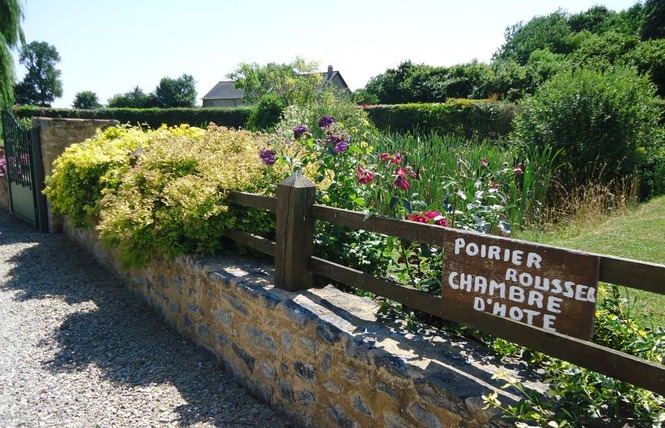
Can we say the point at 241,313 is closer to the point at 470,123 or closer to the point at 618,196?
the point at 618,196

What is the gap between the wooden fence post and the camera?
2910 millimetres

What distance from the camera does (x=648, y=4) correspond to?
26.8 metres

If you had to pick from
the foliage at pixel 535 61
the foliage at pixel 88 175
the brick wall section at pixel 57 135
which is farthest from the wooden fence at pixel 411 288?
the foliage at pixel 535 61

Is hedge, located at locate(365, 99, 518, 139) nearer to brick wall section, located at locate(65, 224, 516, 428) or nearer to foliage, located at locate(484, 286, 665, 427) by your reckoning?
brick wall section, located at locate(65, 224, 516, 428)

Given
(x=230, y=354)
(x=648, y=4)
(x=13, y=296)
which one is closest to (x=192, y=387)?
(x=230, y=354)

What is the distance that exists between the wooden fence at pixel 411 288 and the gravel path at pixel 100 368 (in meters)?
0.94

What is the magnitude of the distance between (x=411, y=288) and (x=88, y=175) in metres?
5.02

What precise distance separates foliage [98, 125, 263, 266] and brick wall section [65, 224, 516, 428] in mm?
254

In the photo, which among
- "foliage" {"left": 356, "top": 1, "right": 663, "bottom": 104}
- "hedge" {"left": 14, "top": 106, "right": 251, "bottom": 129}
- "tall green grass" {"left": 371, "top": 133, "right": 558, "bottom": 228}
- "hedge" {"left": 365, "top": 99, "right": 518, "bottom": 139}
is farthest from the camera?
"hedge" {"left": 14, "top": 106, "right": 251, "bottom": 129}

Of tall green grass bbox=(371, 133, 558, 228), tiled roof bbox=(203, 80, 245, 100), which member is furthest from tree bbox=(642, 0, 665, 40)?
tiled roof bbox=(203, 80, 245, 100)

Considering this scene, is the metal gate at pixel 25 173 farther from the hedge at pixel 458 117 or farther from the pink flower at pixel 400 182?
the pink flower at pixel 400 182

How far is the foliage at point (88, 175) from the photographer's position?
5684mm

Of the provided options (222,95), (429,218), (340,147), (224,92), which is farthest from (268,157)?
(224,92)

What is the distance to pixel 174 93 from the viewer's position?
70.6 meters
